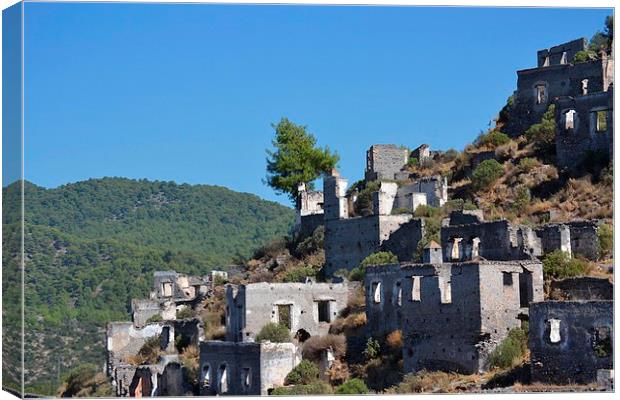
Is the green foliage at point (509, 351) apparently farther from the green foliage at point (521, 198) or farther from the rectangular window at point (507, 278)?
the green foliage at point (521, 198)

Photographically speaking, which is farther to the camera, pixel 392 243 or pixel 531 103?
pixel 531 103

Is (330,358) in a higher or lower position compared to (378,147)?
lower

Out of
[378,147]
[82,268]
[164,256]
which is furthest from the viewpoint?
[164,256]

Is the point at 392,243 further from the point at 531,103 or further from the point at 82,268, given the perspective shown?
the point at 82,268

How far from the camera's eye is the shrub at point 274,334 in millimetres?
36159

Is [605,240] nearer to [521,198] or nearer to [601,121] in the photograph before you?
[521,198]

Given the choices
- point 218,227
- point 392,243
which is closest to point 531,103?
point 392,243

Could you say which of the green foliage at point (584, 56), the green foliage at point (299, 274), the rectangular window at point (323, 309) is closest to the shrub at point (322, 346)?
the rectangular window at point (323, 309)

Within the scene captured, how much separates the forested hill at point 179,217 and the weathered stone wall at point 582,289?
106ft

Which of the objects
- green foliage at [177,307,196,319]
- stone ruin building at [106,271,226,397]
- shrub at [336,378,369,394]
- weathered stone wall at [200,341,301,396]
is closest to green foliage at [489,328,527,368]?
shrub at [336,378,369,394]

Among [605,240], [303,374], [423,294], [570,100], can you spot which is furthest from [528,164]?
[303,374]

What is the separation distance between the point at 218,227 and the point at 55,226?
604 inches

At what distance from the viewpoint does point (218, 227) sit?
74.1 metres

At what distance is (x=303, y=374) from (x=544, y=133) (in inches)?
517
